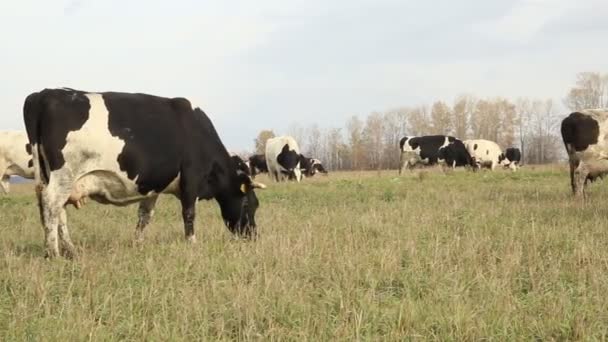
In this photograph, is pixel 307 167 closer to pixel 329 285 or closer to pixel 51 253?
pixel 51 253

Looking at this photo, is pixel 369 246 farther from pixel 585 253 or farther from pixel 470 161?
pixel 470 161

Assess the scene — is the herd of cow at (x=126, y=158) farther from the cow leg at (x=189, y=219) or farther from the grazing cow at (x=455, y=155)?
the grazing cow at (x=455, y=155)

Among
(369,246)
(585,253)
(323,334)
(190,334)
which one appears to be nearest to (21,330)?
(190,334)

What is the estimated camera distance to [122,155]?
7.30 meters

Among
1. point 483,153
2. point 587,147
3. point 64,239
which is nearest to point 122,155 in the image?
point 64,239

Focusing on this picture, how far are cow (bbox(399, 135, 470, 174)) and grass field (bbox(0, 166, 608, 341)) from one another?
25.5m

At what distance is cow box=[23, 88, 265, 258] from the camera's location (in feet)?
22.7

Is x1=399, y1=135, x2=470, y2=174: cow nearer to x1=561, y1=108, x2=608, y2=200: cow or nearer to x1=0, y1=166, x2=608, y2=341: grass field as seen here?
x1=561, y1=108, x2=608, y2=200: cow

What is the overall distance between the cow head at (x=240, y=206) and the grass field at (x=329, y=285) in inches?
13.3

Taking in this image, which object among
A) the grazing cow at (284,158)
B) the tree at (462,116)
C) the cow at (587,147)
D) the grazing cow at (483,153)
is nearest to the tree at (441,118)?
the tree at (462,116)

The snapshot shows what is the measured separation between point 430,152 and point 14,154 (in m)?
23.1

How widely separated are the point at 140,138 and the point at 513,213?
6.59m

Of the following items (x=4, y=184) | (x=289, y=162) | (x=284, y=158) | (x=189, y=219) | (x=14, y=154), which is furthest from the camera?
(x=284, y=158)

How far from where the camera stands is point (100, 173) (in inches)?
285
